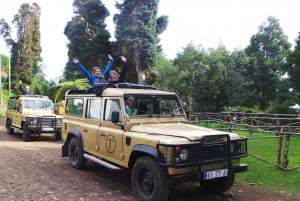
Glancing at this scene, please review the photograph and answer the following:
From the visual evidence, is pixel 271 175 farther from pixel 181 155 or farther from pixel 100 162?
pixel 100 162

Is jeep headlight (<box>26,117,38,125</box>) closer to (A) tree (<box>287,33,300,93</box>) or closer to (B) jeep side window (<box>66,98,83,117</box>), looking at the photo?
(B) jeep side window (<box>66,98,83,117</box>)

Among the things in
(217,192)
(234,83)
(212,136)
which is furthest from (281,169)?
(234,83)

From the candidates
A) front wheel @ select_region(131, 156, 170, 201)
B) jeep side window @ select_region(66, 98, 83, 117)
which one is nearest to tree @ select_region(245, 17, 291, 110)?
jeep side window @ select_region(66, 98, 83, 117)

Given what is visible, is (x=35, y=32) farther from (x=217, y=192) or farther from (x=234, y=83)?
(x=217, y=192)

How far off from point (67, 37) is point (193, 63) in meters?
12.2

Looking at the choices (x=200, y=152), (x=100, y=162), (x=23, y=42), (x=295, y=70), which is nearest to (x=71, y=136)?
(x=100, y=162)

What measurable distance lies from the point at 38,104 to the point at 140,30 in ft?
40.7

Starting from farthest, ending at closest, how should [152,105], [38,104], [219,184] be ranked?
[38,104] < [152,105] < [219,184]

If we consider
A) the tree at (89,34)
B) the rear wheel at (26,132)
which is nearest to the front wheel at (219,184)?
the rear wheel at (26,132)

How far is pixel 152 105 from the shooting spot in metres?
7.86

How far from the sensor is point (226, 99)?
27844mm

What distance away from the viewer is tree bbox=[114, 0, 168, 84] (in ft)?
88.8

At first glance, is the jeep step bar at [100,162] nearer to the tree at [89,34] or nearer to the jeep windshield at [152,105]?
the jeep windshield at [152,105]

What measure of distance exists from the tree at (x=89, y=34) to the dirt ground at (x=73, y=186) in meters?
20.4
